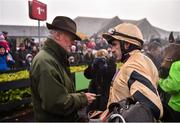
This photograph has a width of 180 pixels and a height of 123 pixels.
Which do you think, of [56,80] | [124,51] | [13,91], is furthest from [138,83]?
[13,91]

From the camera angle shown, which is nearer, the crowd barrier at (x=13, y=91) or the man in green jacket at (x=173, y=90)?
the man in green jacket at (x=173, y=90)

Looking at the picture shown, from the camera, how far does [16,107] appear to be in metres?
8.87

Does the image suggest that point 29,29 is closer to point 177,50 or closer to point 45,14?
point 45,14

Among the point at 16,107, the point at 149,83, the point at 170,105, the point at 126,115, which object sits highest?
the point at 149,83

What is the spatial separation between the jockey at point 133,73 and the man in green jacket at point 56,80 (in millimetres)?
394

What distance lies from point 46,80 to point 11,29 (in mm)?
49988

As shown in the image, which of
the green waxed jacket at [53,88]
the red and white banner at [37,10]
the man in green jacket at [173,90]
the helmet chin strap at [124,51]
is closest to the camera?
the green waxed jacket at [53,88]

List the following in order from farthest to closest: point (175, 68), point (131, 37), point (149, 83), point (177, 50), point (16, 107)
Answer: point (16, 107) < point (177, 50) < point (175, 68) < point (131, 37) < point (149, 83)

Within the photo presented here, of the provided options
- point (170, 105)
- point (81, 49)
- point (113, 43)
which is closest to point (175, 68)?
point (170, 105)

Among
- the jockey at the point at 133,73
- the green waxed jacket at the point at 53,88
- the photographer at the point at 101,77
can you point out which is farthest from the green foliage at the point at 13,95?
the jockey at the point at 133,73

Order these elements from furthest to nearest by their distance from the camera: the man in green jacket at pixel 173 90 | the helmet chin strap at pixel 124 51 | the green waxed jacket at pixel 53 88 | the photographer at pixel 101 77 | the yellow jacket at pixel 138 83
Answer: the photographer at pixel 101 77, the man in green jacket at pixel 173 90, the helmet chin strap at pixel 124 51, the green waxed jacket at pixel 53 88, the yellow jacket at pixel 138 83

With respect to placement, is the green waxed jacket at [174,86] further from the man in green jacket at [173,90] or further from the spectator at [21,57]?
the spectator at [21,57]

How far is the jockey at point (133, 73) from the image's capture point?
299 cm

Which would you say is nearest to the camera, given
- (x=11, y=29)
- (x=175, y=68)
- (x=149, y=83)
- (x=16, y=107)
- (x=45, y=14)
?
(x=149, y=83)
